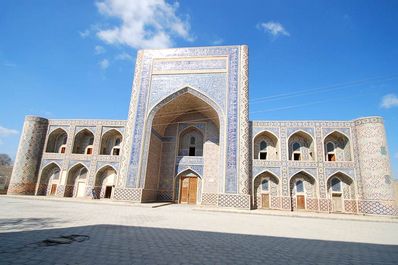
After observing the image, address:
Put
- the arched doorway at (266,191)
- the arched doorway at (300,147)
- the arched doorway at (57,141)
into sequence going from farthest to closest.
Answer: the arched doorway at (57,141) < the arched doorway at (300,147) < the arched doorway at (266,191)

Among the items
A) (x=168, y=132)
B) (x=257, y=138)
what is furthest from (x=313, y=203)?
(x=168, y=132)

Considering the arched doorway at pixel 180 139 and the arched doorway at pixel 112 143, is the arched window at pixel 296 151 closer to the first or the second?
the arched doorway at pixel 180 139

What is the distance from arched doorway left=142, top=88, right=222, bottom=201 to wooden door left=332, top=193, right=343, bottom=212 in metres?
7.27

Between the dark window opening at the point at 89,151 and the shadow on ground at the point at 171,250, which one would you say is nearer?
the shadow on ground at the point at 171,250

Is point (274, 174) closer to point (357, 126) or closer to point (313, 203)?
point (313, 203)

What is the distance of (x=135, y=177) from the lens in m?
12.0

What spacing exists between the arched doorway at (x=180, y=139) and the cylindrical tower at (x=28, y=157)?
9323mm

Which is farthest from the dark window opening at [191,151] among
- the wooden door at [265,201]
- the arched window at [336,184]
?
the arched window at [336,184]

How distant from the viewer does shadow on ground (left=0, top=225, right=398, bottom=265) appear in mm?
2639

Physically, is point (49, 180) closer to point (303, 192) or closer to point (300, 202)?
point (300, 202)

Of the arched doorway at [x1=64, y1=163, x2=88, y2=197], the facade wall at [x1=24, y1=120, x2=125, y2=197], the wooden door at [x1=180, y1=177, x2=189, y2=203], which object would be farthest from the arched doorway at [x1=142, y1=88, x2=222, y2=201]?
the arched doorway at [x1=64, y1=163, x2=88, y2=197]

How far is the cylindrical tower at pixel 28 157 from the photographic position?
15508mm

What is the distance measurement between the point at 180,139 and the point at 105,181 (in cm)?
631

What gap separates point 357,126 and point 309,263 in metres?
13.8
